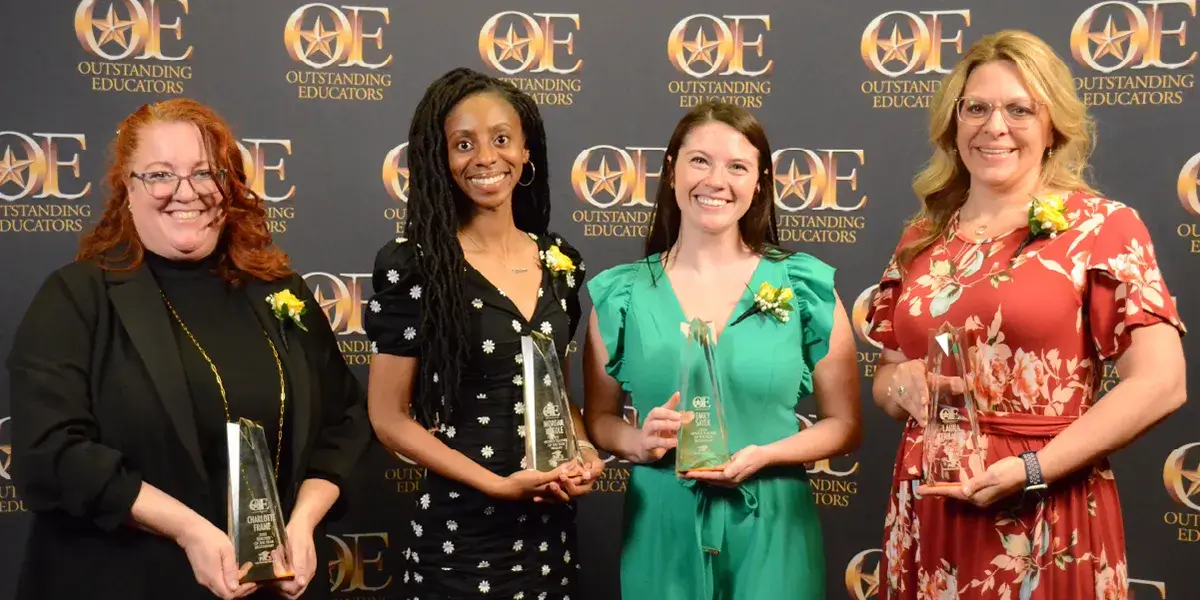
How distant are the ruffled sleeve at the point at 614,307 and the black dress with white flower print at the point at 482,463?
0.45 ft

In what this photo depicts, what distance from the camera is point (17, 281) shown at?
3652 mm

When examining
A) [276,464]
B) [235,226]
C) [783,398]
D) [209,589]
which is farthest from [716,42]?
[209,589]

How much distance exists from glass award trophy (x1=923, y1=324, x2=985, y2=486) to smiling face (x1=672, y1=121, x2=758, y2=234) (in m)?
0.58

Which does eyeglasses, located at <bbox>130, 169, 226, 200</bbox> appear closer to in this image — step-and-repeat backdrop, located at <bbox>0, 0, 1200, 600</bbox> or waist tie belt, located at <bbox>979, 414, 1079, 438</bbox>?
step-and-repeat backdrop, located at <bbox>0, 0, 1200, 600</bbox>

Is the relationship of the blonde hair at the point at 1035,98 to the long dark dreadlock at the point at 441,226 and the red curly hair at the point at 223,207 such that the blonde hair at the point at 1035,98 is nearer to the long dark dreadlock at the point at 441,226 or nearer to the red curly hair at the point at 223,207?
the long dark dreadlock at the point at 441,226

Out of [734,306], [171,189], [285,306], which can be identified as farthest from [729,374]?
[171,189]

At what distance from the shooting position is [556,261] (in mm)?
2805

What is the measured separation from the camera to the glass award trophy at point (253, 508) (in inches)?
87.5

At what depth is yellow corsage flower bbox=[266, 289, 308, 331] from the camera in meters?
2.58

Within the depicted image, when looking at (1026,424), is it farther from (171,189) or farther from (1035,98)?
(171,189)

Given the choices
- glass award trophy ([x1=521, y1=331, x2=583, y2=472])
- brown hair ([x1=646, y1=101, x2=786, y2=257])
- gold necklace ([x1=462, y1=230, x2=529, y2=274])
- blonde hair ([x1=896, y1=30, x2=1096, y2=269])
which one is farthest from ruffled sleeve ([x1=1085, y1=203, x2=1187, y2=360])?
gold necklace ([x1=462, y1=230, x2=529, y2=274])

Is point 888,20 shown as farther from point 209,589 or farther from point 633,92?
point 209,589

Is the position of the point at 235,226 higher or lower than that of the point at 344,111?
lower

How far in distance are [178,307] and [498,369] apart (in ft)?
2.42
